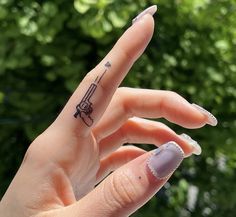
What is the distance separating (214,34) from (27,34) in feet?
2.36

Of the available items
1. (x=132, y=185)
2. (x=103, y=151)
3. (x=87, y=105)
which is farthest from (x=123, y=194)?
(x=103, y=151)

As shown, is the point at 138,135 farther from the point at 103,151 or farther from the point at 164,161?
the point at 164,161

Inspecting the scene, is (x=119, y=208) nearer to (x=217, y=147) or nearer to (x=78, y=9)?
(x=78, y=9)

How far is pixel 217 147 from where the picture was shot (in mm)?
2420

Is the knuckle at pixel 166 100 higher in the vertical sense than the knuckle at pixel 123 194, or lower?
lower

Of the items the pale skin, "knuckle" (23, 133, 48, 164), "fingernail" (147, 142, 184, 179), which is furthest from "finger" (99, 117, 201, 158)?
"fingernail" (147, 142, 184, 179)

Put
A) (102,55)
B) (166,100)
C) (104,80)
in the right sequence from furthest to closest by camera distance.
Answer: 1. (102,55)
2. (166,100)
3. (104,80)

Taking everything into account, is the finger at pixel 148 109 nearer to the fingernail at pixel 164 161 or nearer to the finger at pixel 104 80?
the finger at pixel 104 80

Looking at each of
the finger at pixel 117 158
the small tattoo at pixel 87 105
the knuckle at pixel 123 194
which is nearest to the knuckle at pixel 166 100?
the finger at pixel 117 158

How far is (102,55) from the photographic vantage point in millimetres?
2205

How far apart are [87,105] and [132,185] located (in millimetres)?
253

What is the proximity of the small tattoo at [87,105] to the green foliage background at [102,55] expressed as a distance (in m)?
0.70

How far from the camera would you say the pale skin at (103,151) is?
3.92 ft

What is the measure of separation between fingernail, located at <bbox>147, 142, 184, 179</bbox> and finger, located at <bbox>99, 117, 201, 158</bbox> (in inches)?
15.4
